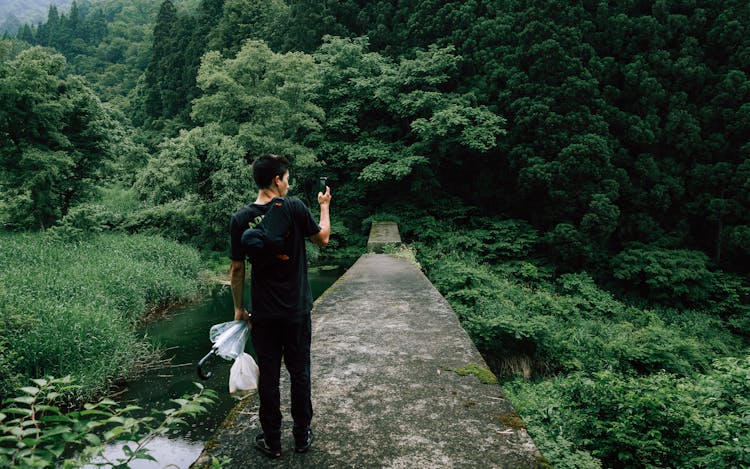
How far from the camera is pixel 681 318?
478 inches

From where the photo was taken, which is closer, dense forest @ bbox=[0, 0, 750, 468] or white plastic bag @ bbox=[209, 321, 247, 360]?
white plastic bag @ bbox=[209, 321, 247, 360]

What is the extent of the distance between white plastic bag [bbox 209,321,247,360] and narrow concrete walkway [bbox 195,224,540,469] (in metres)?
0.54

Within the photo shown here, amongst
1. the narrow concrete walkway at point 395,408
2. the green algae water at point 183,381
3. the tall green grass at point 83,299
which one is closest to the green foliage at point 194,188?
the tall green grass at point 83,299

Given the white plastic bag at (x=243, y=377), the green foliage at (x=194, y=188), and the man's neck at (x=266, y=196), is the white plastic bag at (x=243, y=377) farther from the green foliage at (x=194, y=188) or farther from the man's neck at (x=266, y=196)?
the green foliage at (x=194, y=188)

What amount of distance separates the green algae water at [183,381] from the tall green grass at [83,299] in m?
0.40

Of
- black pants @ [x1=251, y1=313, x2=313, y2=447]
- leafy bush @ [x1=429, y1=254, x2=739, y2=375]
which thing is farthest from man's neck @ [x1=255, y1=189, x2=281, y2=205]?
leafy bush @ [x1=429, y1=254, x2=739, y2=375]

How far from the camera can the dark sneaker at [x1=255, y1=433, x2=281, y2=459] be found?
2.30 m

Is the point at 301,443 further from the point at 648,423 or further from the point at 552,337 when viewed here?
the point at 552,337

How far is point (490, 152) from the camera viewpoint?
16.6 meters

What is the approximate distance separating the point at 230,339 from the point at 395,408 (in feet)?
3.75

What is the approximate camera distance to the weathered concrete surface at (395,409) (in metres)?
2.31

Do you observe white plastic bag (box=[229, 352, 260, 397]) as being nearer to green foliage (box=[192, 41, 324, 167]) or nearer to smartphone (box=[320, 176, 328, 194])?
smartphone (box=[320, 176, 328, 194])

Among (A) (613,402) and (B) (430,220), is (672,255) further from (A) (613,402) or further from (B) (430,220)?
(A) (613,402)

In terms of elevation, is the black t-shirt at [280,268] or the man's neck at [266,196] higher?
the man's neck at [266,196]
